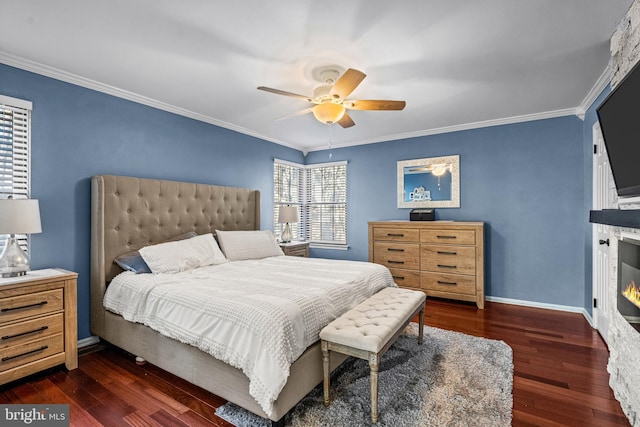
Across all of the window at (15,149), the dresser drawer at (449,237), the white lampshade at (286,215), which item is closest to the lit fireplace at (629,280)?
the dresser drawer at (449,237)

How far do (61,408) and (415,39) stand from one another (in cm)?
339

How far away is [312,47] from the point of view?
7.48ft

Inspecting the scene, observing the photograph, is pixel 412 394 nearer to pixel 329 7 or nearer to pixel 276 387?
pixel 276 387

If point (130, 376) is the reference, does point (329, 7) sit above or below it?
above

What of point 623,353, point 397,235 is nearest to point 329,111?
point 397,235

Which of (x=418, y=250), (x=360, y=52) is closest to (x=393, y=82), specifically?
(x=360, y=52)

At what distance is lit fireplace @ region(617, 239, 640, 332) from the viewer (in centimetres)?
181

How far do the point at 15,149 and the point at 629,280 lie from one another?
4563 mm

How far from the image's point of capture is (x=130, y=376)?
2.33 m

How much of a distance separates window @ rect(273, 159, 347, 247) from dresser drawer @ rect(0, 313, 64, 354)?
3216 mm

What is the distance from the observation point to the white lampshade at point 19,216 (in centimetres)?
214

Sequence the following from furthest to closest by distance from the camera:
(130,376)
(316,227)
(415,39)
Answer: (316,227)
(130,376)
(415,39)

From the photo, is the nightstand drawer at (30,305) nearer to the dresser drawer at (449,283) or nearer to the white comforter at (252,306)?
the white comforter at (252,306)

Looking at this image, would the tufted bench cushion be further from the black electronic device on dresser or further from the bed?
the black electronic device on dresser
